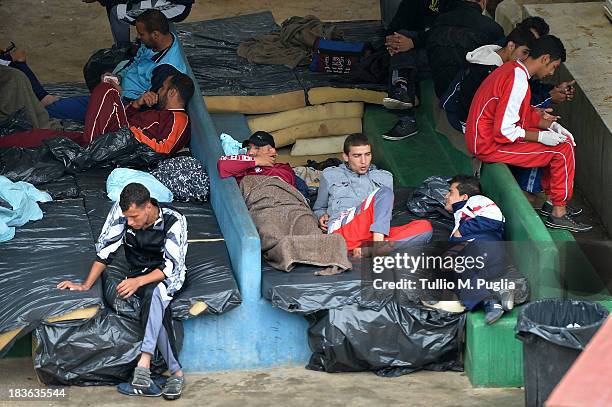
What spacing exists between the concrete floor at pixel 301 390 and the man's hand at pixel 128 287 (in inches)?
22.5

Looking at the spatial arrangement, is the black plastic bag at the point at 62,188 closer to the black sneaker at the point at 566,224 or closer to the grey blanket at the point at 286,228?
the grey blanket at the point at 286,228

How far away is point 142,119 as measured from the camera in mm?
9195

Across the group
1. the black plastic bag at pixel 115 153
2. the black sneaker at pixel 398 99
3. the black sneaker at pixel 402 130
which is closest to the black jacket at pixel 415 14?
the black sneaker at pixel 398 99

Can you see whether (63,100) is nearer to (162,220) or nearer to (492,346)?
(162,220)

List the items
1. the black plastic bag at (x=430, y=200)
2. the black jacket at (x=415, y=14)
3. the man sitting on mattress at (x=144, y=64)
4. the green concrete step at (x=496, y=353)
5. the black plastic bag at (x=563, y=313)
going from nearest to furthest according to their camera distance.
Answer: the black plastic bag at (x=563, y=313)
the green concrete step at (x=496, y=353)
the black plastic bag at (x=430, y=200)
the man sitting on mattress at (x=144, y=64)
the black jacket at (x=415, y=14)

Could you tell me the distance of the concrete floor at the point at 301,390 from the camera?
7.17m

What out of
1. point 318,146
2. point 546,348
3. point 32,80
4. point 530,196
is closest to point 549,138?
point 530,196

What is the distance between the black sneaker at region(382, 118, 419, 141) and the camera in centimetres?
1030

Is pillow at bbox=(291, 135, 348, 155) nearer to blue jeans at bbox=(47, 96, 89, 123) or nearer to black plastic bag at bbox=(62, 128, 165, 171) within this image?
blue jeans at bbox=(47, 96, 89, 123)

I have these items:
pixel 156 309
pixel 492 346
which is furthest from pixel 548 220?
pixel 156 309

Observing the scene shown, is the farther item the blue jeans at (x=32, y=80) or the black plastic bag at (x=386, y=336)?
the blue jeans at (x=32, y=80)

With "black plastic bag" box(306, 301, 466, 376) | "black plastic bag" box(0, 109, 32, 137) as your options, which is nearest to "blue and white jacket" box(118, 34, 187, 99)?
"black plastic bag" box(0, 109, 32, 137)

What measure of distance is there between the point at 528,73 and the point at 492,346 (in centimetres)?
194

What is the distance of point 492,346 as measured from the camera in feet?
23.9
